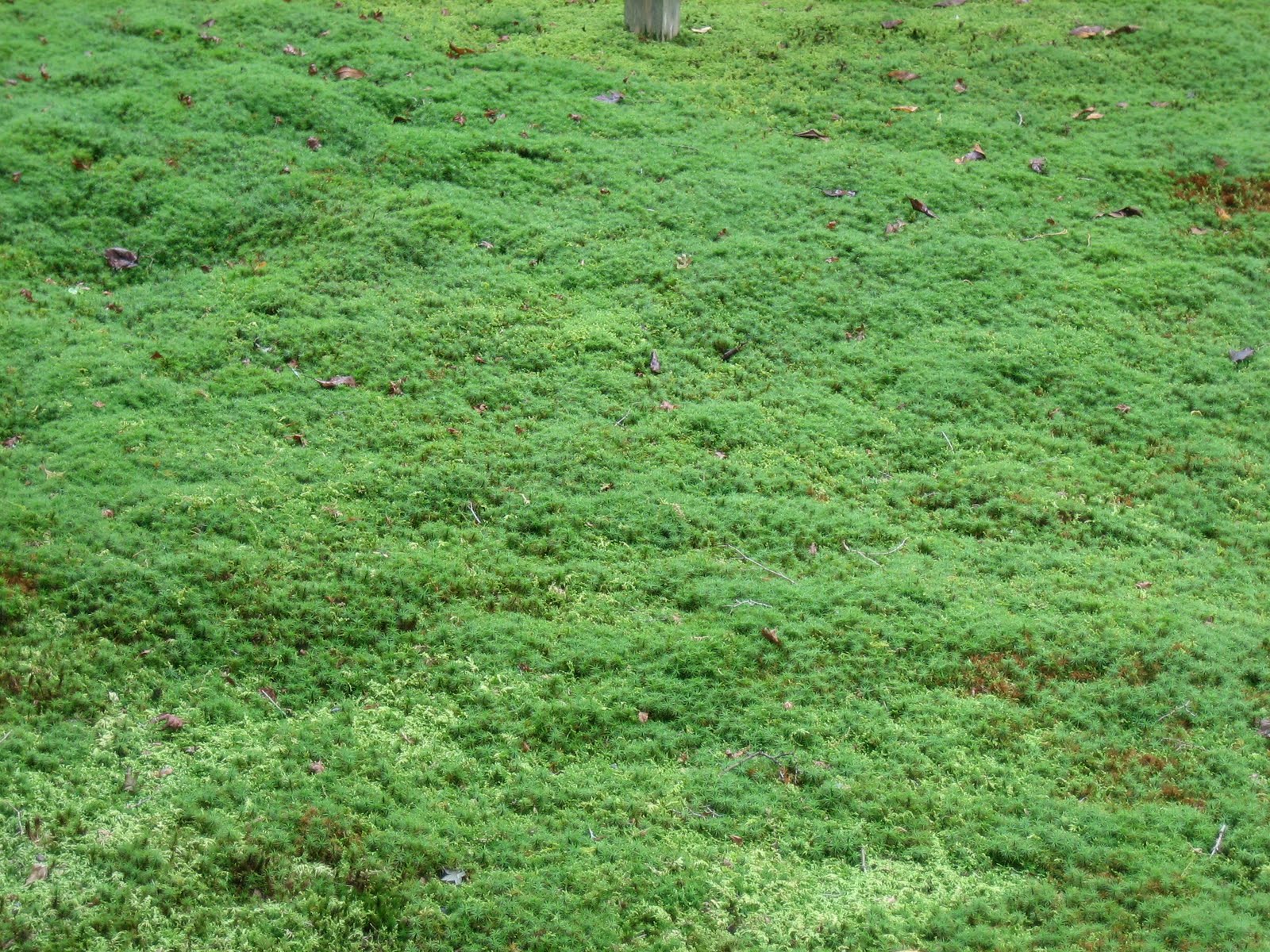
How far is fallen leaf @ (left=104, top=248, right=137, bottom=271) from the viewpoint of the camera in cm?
597

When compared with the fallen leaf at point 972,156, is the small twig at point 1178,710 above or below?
below

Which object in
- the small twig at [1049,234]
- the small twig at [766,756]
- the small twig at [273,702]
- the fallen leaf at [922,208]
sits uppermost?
the fallen leaf at [922,208]

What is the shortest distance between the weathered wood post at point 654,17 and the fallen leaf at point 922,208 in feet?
8.66

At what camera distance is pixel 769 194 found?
652cm

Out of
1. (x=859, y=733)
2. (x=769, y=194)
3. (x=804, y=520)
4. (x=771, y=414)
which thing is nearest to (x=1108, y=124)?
(x=769, y=194)

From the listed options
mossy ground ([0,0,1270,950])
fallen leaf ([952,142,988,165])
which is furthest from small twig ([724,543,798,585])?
fallen leaf ([952,142,988,165])

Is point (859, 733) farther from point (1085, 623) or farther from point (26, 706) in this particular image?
point (26, 706)

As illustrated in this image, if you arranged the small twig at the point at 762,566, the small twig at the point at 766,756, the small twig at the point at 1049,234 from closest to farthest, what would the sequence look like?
1. the small twig at the point at 766,756
2. the small twig at the point at 762,566
3. the small twig at the point at 1049,234

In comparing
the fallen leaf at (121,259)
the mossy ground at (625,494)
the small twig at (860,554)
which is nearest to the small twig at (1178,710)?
the mossy ground at (625,494)

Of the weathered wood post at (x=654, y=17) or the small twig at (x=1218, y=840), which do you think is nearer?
the small twig at (x=1218, y=840)

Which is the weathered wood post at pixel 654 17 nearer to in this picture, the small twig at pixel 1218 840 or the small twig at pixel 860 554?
the small twig at pixel 860 554

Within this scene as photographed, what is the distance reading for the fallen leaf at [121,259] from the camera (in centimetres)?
597

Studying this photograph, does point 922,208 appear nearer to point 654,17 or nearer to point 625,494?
point 654,17

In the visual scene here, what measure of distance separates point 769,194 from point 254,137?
3.32 metres
